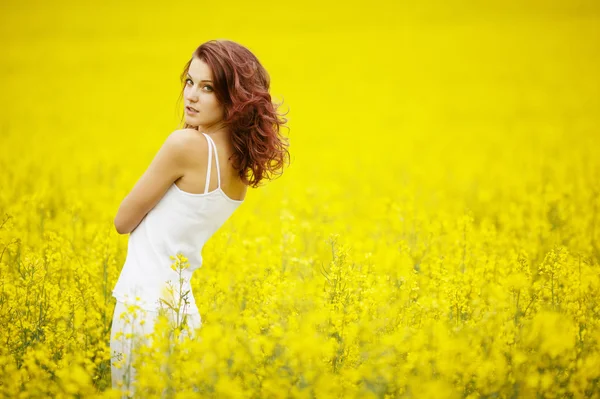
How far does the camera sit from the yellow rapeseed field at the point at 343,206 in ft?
8.87

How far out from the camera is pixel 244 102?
7.98 feet

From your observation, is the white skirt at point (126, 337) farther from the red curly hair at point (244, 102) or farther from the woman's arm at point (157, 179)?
the red curly hair at point (244, 102)

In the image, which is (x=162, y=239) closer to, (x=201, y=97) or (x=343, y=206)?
(x=201, y=97)

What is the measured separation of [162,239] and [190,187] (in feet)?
0.68

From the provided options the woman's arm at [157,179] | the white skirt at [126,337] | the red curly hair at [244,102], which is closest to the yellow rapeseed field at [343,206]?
the white skirt at [126,337]

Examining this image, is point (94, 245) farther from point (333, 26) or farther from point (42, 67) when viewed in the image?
point (333, 26)

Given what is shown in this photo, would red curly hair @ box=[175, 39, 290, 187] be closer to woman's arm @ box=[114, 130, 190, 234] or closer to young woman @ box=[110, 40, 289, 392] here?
young woman @ box=[110, 40, 289, 392]

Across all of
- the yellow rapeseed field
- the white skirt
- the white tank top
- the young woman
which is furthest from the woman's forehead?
the white skirt

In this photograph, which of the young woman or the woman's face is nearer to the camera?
the young woman

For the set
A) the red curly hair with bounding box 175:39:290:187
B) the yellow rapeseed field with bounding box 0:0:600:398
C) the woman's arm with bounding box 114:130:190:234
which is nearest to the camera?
the woman's arm with bounding box 114:130:190:234

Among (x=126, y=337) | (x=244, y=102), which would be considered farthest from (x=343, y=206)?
(x=126, y=337)

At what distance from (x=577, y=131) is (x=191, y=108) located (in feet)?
32.5

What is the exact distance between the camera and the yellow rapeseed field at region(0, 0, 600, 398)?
2.71 m

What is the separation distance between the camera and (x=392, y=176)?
8969 millimetres
